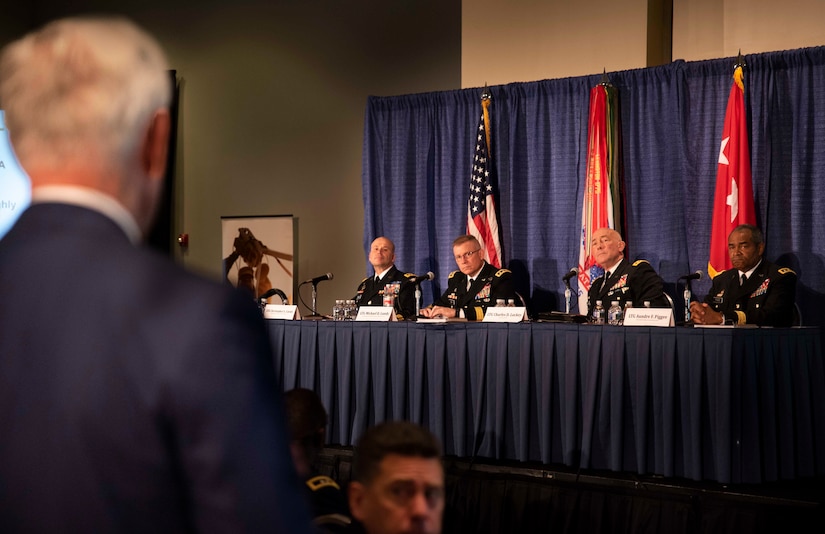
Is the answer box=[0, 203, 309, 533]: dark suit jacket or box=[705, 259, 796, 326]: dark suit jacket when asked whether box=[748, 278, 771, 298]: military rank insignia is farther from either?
box=[0, 203, 309, 533]: dark suit jacket

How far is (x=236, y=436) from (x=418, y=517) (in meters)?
1.04

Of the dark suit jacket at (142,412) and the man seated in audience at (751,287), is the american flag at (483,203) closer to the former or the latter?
the man seated in audience at (751,287)

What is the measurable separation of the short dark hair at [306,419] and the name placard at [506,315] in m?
2.49

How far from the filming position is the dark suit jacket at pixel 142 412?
2.01ft

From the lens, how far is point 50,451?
2.08 ft

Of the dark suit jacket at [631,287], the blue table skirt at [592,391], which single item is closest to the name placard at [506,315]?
the blue table skirt at [592,391]

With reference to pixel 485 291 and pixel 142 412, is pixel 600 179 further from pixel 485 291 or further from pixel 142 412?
pixel 142 412

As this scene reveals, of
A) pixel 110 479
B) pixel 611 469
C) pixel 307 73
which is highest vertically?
pixel 307 73

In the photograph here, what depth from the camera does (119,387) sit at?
0.62m

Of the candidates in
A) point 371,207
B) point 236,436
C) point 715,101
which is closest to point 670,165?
point 715,101

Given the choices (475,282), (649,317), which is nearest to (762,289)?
(649,317)

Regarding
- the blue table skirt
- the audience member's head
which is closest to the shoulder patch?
the audience member's head

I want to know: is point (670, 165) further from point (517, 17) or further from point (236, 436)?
point (236, 436)

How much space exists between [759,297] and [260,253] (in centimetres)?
452
